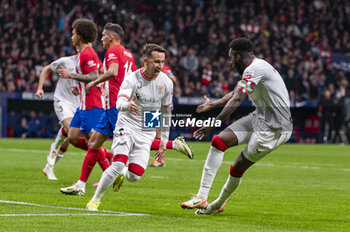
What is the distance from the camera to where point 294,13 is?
39250 millimetres

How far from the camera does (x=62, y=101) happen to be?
40.8 ft

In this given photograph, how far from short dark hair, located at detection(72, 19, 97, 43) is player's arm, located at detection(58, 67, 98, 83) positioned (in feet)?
1.67

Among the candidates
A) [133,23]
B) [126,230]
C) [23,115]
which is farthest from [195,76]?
[126,230]

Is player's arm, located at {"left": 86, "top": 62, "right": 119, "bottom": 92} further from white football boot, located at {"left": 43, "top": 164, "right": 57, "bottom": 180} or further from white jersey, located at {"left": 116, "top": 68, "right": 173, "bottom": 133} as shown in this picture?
white football boot, located at {"left": 43, "top": 164, "right": 57, "bottom": 180}

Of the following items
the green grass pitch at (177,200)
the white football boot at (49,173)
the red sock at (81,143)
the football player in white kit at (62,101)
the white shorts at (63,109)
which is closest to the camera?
the green grass pitch at (177,200)

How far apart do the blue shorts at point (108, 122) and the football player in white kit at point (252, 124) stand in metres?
1.96

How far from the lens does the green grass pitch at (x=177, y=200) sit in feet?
24.1

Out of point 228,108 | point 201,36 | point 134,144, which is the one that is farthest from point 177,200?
point 201,36

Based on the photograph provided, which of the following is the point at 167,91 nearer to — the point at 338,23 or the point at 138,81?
the point at 138,81

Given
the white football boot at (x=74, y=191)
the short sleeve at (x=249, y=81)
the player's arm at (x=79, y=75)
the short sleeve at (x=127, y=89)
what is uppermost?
the short sleeve at (x=249, y=81)

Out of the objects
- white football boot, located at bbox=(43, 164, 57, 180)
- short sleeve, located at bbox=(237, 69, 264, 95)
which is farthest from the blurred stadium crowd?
short sleeve, located at bbox=(237, 69, 264, 95)

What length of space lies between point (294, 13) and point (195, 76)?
9445mm

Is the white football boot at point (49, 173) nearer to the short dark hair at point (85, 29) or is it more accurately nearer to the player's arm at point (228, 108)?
the short dark hair at point (85, 29)

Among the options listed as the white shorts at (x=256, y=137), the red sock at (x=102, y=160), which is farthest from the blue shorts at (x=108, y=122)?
the white shorts at (x=256, y=137)
